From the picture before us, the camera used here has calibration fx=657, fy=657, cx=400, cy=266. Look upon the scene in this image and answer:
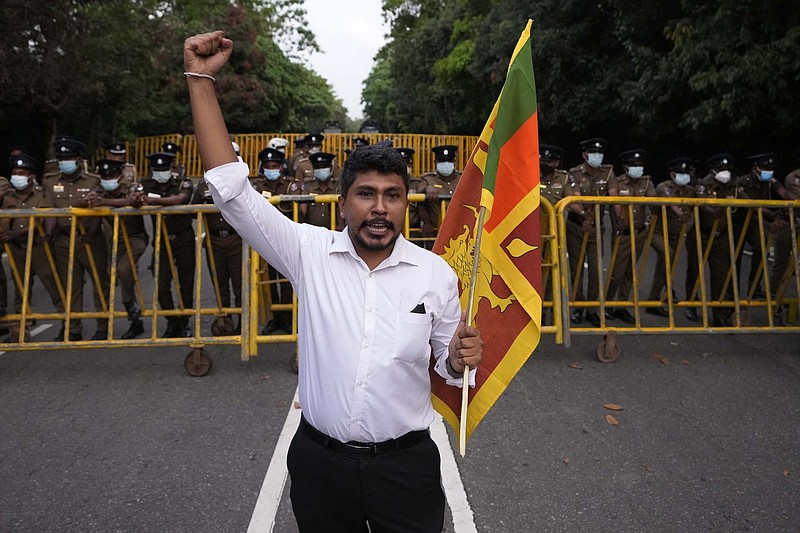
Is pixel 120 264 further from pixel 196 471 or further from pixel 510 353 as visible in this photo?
pixel 510 353

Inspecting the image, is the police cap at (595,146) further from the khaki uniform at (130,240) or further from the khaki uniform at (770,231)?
the khaki uniform at (130,240)

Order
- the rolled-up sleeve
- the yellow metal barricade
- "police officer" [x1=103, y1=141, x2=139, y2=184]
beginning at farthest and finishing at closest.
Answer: "police officer" [x1=103, y1=141, x2=139, y2=184], the yellow metal barricade, the rolled-up sleeve

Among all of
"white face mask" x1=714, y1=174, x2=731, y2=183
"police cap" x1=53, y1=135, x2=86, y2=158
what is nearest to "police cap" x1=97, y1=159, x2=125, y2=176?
"police cap" x1=53, y1=135, x2=86, y2=158

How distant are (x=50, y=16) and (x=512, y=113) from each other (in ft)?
53.9

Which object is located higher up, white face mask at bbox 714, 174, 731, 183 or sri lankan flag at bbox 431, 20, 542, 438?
white face mask at bbox 714, 174, 731, 183

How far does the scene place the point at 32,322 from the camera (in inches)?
297

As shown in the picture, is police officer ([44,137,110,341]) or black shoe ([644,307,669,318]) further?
black shoe ([644,307,669,318])

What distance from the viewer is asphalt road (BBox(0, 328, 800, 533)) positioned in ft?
11.5

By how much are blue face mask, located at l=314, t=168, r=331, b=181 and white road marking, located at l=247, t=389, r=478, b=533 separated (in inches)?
158

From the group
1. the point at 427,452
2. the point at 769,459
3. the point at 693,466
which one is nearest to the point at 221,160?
the point at 427,452

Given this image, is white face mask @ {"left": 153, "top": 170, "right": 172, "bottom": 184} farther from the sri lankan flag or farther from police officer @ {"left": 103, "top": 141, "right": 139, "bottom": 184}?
the sri lankan flag

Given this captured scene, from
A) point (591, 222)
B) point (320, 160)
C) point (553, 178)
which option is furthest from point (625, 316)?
point (320, 160)

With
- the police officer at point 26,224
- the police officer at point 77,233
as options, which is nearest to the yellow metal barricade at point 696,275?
the police officer at point 77,233

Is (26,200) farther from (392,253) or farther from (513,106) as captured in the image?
(513,106)
